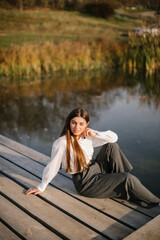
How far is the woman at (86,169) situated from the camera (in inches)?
→ 84.9

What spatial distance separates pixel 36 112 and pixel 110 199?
3.72 meters

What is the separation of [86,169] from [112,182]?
0.78 feet

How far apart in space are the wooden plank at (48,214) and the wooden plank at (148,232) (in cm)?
23

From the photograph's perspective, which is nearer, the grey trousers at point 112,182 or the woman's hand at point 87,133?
the grey trousers at point 112,182

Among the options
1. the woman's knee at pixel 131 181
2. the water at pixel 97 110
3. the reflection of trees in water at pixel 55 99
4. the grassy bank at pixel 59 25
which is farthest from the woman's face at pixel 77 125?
the grassy bank at pixel 59 25

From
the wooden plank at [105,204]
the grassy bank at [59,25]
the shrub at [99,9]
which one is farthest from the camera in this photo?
the shrub at [99,9]

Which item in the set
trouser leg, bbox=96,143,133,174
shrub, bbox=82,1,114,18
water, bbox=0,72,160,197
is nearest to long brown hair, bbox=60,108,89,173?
trouser leg, bbox=96,143,133,174

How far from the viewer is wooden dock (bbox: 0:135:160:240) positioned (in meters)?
1.84

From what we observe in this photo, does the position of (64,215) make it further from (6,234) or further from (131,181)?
(131,181)

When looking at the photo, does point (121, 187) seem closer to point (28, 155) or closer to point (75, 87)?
point (28, 155)

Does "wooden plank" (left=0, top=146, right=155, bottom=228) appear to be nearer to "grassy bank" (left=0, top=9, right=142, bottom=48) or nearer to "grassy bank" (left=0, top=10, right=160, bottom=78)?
"grassy bank" (left=0, top=10, right=160, bottom=78)

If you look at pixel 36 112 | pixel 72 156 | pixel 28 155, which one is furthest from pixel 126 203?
pixel 36 112

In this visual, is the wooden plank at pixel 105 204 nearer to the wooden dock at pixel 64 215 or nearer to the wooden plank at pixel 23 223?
the wooden dock at pixel 64 215

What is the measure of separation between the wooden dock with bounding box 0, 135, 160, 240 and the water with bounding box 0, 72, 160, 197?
1100 millimetres
